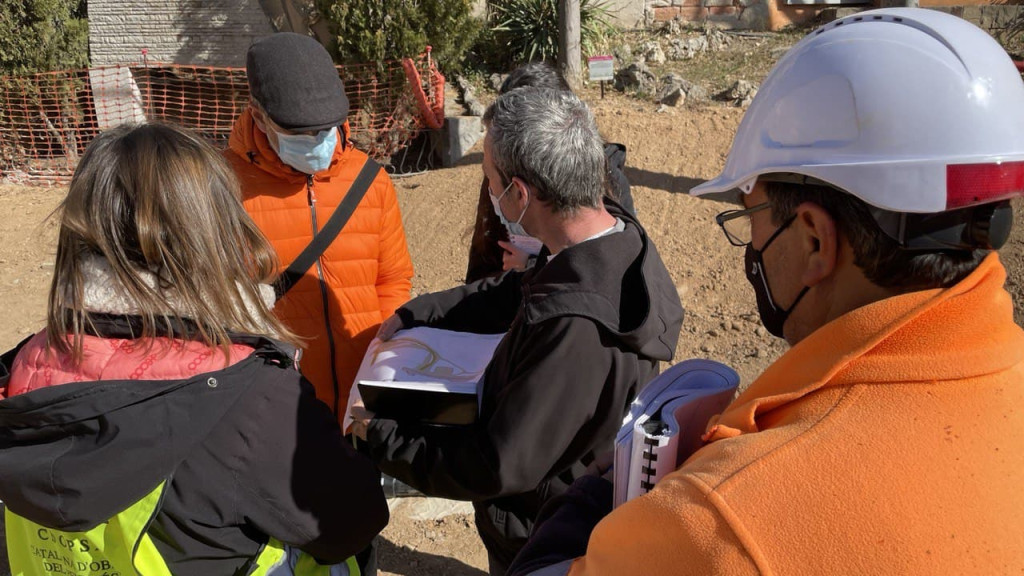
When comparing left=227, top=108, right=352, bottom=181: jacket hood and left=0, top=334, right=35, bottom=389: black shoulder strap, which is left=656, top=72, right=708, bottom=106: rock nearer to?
left=227, top=108, right=352, bottom=181: jacket hood

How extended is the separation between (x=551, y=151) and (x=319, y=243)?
1376 mm

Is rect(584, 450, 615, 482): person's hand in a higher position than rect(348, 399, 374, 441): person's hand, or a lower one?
higher

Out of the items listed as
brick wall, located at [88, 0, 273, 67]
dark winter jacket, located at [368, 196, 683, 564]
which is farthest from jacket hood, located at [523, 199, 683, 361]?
brick wall, located at [88, 0, 273, 67]

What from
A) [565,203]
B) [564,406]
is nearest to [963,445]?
[564,406]

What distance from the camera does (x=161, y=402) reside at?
1.56 m

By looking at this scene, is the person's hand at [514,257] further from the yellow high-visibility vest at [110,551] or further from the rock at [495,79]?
the rock at [495,79]

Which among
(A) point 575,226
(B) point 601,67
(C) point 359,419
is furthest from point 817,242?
(B) point 601,67

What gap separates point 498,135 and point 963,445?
1.44m

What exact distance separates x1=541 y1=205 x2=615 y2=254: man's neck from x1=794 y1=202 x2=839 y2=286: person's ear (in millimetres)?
875

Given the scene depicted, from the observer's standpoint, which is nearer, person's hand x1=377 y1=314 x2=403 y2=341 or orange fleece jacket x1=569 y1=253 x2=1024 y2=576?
orange fleece jacket x1=569 y1=253 x2=1024 y2=576

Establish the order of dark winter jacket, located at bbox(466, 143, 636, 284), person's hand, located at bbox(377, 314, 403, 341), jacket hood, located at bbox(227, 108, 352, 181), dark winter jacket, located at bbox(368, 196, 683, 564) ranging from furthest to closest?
dark winter jacket, located at bbox(466, 143, 636, 284) < jacket hood, located at bbox(227, 108, 352, 181) < person's hand, located at bbox(377, 314, 403, 341) < dark winter jacket, located at bbox(368, 196, 683, 564)

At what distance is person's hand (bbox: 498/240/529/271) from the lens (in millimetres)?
3119

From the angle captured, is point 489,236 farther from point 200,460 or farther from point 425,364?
point 200,460

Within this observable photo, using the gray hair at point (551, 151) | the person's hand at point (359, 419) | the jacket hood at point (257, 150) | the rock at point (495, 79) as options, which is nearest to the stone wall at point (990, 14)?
the rock at point (495, 79)
